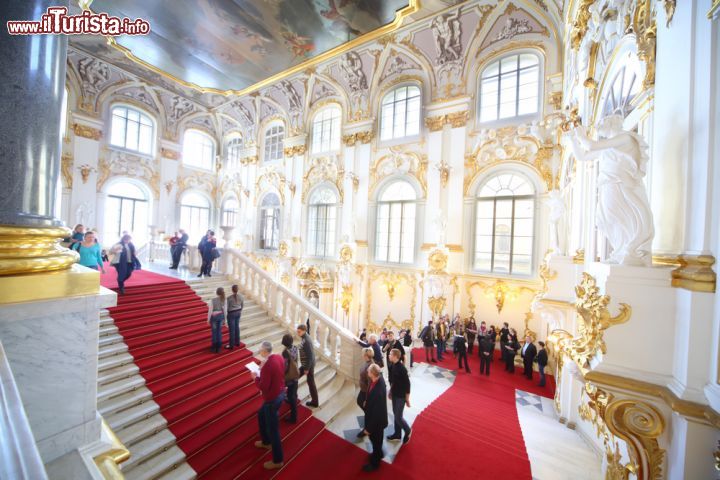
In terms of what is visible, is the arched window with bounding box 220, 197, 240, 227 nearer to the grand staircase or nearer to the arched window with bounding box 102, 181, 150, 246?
the arched window with bounding box 102, 181, 150, 246

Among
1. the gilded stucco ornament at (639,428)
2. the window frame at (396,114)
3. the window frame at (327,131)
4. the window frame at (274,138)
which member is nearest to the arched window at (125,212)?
the window frame at (274,138)

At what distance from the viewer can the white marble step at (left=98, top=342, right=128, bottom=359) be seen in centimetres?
416

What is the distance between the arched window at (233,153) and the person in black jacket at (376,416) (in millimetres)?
17101

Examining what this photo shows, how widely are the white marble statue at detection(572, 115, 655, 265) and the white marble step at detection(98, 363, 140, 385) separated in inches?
234

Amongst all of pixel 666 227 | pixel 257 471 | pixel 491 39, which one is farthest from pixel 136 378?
pixel 491 39

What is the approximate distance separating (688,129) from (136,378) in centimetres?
656

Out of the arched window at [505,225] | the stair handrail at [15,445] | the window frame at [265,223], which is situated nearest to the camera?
the stair handrail at [15,445]

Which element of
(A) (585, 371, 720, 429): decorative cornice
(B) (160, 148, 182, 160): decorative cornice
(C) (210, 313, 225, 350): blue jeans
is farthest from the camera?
(B) (160, 148, 182, 160): decorative cornice

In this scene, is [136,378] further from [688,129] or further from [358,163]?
[358,163]

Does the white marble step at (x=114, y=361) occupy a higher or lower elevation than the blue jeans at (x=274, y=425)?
higher

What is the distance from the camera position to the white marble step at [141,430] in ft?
10.8

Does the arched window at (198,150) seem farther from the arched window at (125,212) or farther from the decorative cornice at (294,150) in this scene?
the decorative cornice at (294,150)

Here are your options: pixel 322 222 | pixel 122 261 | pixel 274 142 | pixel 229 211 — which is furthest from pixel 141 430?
pixel 229 211

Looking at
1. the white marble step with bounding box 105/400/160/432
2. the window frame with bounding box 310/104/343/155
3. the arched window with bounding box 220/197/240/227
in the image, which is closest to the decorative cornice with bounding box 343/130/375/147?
the window frame with bounding box 310/104/343/155
